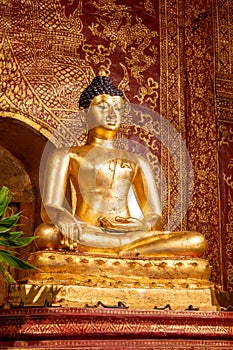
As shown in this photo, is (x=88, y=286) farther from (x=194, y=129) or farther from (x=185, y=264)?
(x=194, y=129)

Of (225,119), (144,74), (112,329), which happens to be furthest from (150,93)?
(112,329)

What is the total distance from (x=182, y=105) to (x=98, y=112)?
1.32m

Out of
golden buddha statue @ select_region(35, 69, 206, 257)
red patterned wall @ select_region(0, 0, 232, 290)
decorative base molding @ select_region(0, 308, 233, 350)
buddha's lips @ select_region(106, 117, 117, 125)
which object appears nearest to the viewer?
decorative base molding @ select_region(0, 308, 233, 350)

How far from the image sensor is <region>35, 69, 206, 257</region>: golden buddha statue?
4238 mm

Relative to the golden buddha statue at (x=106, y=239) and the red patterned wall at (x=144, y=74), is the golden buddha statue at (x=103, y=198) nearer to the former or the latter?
the golden buddha statue at (x=106, y=239)

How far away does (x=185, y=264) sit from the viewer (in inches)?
164

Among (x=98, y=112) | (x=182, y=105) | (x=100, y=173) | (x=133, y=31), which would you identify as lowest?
(x=100, y=173)

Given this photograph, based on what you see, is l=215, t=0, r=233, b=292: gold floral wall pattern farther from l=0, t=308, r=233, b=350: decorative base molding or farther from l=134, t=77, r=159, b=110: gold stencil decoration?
l=0, t=308, r=233, b=350: decorative base molding

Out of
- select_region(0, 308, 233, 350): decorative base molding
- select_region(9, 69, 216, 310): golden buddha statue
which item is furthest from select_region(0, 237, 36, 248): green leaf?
select_region(9, 69, 216, 310): golden buddha statue

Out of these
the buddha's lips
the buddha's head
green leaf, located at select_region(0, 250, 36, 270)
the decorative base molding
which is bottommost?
the decorative base molding

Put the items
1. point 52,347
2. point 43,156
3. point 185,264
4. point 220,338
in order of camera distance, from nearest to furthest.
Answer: point 52,347, point 220,338, point 185,264, point 43,156

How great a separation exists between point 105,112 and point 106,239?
3.54ft

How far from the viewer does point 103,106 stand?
4.95 metres

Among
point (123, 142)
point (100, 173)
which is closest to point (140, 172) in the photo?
point (100, 173)
